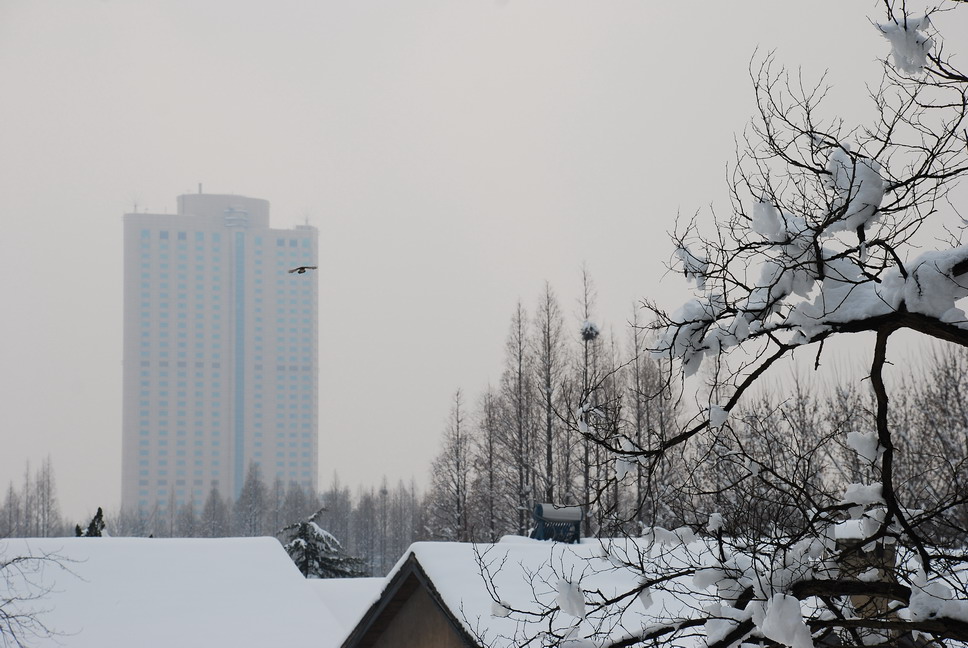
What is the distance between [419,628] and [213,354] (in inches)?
5373

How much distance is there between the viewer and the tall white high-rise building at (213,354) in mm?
134875

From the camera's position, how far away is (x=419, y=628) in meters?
10.2

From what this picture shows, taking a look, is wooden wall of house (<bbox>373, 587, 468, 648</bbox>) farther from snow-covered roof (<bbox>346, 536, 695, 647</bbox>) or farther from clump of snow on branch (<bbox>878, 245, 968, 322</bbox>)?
clump of snow on branch (<bbox>878, 245, 968, 322</bbox>)

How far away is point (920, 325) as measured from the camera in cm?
363

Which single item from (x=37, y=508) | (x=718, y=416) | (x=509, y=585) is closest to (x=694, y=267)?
(x=718, y=416)

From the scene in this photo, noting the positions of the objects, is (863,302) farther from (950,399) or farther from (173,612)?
(950,399)

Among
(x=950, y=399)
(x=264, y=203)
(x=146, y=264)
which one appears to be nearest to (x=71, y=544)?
(x=950, y=399)

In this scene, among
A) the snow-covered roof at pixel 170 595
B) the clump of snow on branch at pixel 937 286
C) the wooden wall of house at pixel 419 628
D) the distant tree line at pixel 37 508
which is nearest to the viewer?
the clump of snow on branch at pixel 937 286

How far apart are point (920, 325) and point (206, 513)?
9270 centimetres

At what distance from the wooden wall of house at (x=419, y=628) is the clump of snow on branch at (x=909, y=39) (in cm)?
719

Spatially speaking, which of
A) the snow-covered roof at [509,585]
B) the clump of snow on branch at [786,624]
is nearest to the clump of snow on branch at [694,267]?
the clump of snow on branch at [786,624]

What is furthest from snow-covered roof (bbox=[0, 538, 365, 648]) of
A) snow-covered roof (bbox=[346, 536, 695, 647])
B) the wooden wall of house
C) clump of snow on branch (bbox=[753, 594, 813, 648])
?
Result: clump of snow on branch (bbox=[753, 594, 813, 648])

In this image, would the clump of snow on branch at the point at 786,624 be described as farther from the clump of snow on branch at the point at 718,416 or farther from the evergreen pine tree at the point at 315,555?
the evergreen pine tree at the point at 315,555

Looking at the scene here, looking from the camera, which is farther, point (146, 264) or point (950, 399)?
point (146, 264)
